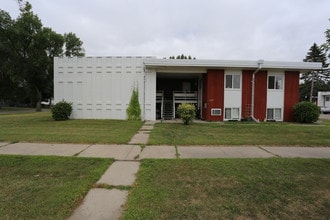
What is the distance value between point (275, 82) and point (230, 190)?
15.0 metres

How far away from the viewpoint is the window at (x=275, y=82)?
16658 mm

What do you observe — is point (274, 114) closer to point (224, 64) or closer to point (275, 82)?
point (275, 82)

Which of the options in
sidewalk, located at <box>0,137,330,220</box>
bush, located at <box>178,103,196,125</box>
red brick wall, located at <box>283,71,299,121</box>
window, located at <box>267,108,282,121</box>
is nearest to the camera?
sidewalk, located at <box>0,137,330,220</box>

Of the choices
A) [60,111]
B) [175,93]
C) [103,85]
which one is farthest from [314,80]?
[60,111]

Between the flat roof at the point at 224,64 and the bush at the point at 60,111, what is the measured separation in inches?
241

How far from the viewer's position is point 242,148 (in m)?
7.49

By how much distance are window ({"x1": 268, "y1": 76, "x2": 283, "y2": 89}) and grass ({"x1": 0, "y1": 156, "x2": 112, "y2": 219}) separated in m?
14.6

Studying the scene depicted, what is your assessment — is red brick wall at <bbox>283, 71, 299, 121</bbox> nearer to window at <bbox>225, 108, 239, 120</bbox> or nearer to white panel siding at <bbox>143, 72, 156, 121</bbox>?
window at <bbox>225, 108, 239, 120</bbox>

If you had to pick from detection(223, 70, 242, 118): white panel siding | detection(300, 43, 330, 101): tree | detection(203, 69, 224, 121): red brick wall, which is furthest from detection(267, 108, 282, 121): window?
detection(300, 43, 330, 101): tree

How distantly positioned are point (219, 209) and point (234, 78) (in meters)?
14.3

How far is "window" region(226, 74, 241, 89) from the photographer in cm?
1636

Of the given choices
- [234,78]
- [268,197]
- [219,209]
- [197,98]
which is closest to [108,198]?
[219,209]

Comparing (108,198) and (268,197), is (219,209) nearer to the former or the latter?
(268,197)

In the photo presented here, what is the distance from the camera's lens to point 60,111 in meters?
15.1
